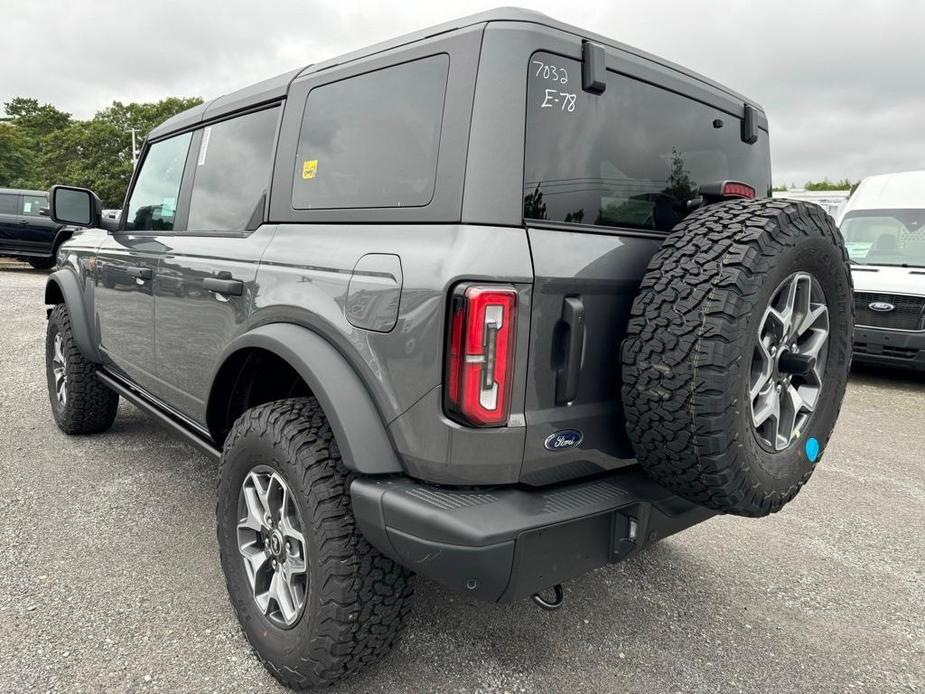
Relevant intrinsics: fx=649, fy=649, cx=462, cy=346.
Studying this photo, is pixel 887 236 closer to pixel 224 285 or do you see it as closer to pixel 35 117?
pixel 224 285

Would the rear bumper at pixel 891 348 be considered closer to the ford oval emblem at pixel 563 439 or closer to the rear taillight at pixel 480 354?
the ford oval emblem at pixel 563 439

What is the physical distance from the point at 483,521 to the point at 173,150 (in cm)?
267

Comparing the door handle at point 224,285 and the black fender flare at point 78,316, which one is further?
the black fender flare at point 78,316

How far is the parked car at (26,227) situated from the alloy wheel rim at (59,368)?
1119 cm

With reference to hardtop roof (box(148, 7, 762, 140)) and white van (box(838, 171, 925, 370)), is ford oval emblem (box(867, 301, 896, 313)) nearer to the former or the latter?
white van (box(838, 171, 925, 370))

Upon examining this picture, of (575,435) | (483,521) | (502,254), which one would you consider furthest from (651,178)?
(483,521)

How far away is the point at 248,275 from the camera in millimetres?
2291

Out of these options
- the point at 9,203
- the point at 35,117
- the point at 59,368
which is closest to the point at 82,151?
the point at 35,117

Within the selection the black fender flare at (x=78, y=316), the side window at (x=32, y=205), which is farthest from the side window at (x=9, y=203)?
the black fender flare at (x=78, y=316)

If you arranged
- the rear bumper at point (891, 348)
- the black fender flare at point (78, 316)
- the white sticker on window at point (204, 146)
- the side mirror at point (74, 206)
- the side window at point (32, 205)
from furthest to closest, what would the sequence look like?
the side window at point (32, 205) → the rear bumper at point (891, 348) → the black fender flare at point (78, 316) → the side mirror at point (74, 206) → the white sticker on window at point (204, 146)

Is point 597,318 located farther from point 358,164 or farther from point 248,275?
point 248,275

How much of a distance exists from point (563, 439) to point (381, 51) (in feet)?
4.33

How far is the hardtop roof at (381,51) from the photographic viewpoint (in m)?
1.76

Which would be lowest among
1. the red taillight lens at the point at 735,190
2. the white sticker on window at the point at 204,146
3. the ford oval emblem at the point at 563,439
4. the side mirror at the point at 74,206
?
the ford oval emblem at the point at 563,439
